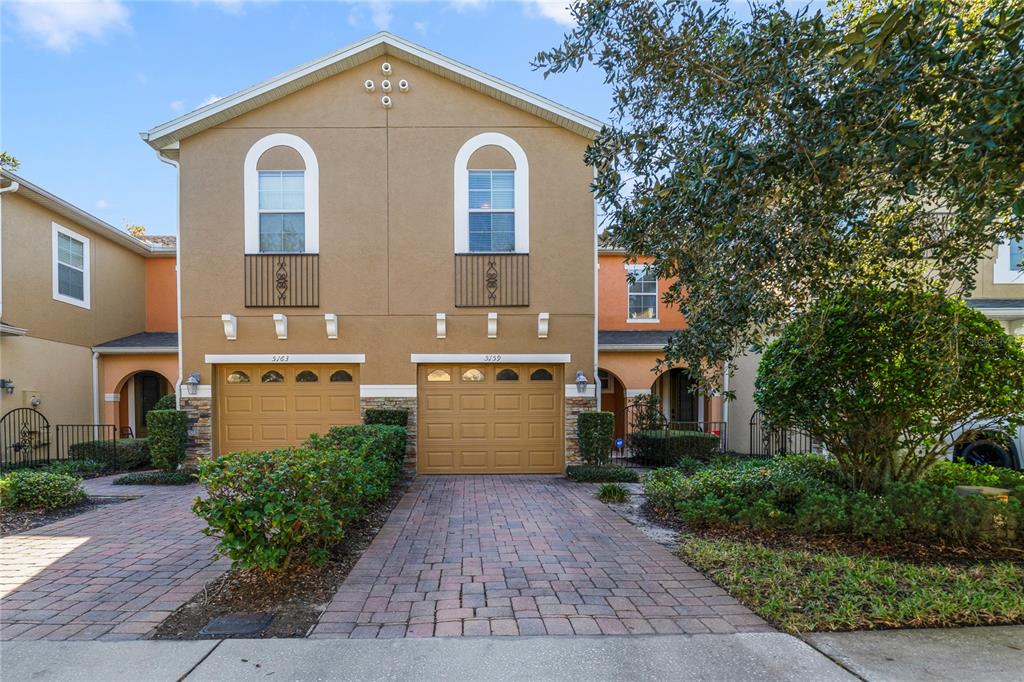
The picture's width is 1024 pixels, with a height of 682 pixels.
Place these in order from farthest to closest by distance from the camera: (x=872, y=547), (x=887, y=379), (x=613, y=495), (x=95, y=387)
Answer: (x=95, y=387) → (x=613, y=495) → (x=887, y=379) → (x=872, y=547)

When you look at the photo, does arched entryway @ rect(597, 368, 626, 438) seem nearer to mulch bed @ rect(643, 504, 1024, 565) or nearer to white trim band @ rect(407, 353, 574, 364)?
white trim band @ rect(407, 353, 574, 364)

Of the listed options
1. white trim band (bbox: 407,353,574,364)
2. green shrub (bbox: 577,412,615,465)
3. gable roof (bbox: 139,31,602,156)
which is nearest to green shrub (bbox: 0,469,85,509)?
white trim band (bbox: 407,353,574,364)

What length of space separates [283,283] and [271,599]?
7.20 m

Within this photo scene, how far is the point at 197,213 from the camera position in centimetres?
989

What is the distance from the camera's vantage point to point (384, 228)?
990 centimetres

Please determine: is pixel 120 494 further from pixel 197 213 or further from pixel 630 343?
pixel 630 343

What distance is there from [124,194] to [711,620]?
24044 mm

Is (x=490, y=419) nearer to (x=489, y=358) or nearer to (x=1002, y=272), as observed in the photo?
(x=489, y=358)

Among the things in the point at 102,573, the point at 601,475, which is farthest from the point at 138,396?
the point at 601,475

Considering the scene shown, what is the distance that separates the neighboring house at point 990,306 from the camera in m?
10.2

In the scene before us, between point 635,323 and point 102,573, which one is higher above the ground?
point 635,323

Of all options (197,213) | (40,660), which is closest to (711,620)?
(40,660)

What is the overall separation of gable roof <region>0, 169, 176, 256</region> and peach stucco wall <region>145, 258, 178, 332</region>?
0.37 metres

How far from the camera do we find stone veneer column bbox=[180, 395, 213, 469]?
9797mm
